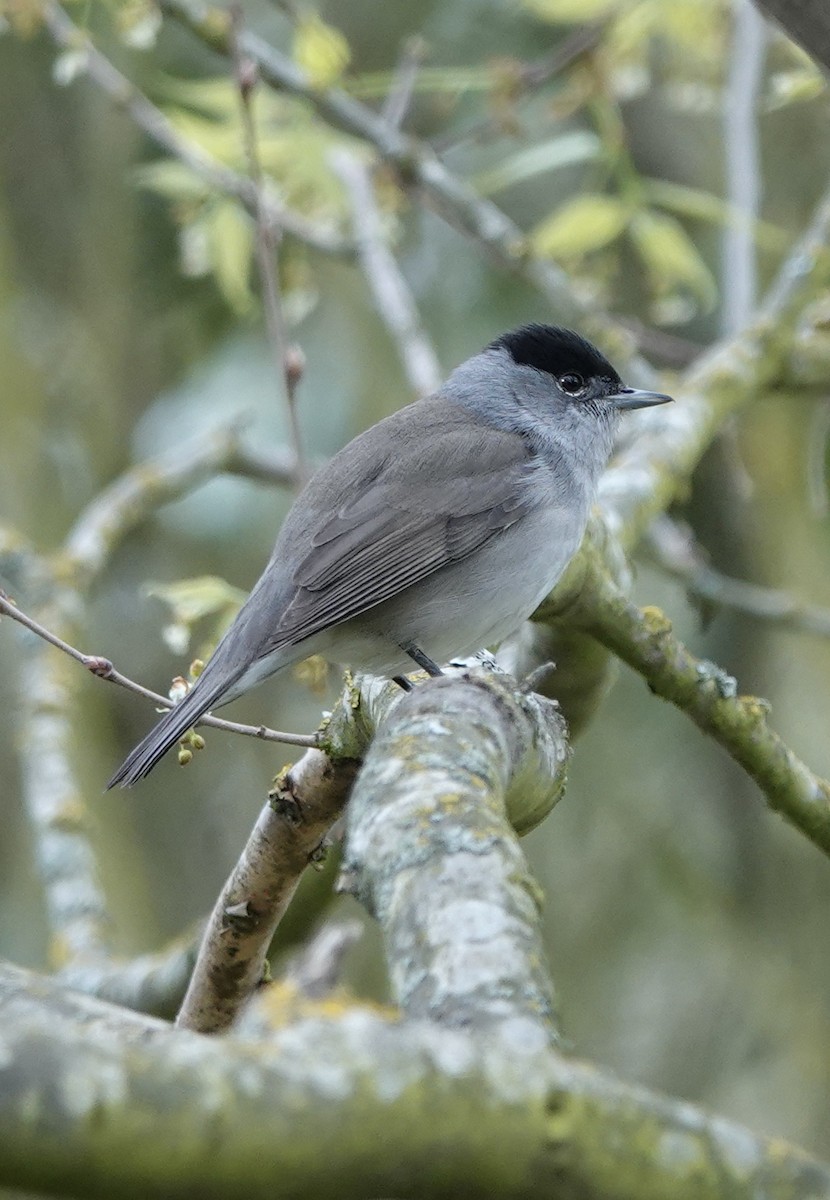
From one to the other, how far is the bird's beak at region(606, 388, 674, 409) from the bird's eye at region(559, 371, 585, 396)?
0.13 meters

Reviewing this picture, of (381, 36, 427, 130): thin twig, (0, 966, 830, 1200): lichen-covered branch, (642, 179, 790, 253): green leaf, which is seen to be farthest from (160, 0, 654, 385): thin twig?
(0, 966, 830, 1200): lichen-covered branch

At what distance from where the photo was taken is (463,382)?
508 cm

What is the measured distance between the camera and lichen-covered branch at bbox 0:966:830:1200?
1.18 meters

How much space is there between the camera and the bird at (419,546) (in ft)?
12.7

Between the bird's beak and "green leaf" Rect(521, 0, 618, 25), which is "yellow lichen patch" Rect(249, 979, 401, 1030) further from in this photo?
"green leaf" Rect(521, 0, 618, 25)

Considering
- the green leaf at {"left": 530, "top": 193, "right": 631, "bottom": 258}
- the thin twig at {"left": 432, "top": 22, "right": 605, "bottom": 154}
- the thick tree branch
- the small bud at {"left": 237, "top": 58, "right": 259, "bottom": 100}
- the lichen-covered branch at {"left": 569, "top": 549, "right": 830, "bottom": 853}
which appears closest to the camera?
the thick tree branch

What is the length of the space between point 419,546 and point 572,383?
117 centimetres

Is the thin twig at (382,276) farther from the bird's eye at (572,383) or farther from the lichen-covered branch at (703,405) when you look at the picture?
the lichen-covered branch at (703,405)

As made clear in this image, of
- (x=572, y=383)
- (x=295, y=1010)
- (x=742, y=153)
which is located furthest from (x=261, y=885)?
(x=742, y=153)

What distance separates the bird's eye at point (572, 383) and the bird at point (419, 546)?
189 mm

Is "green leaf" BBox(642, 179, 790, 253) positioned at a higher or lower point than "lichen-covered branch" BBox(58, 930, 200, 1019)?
higher

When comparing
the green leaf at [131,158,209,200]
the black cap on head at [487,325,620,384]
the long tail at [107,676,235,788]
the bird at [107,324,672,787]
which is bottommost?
the long tail at [107,676,235,788]

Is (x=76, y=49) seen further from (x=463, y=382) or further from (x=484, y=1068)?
(x=484, y=1068)

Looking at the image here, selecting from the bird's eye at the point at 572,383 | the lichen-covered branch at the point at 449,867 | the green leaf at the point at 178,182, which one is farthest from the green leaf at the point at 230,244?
the lichen-covered branch at the point at 449,867
